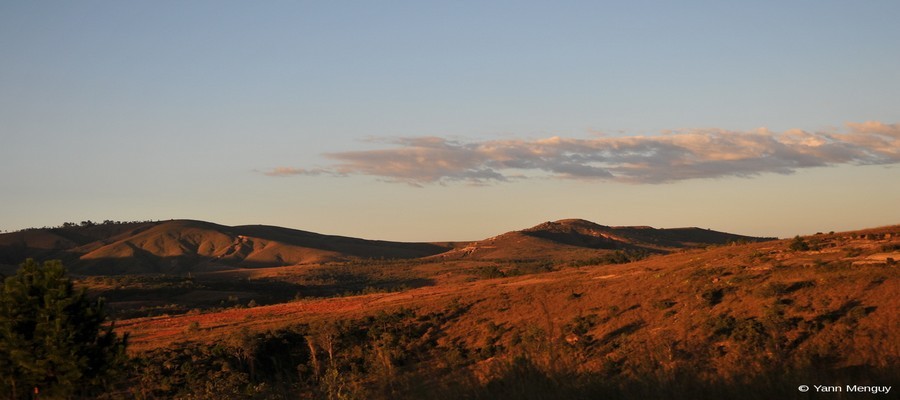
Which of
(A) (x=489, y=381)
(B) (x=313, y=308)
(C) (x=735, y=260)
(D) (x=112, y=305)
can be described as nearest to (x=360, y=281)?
(D) (x=112, y=305)

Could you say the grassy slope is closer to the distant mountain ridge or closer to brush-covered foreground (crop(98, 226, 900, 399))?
brush-covered foreground (crop(98, 226, 900, 399))

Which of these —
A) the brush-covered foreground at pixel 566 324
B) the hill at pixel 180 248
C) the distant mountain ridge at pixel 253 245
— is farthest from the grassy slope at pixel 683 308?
the hill at pixel 180 248

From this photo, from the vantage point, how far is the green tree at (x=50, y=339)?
2128 cm

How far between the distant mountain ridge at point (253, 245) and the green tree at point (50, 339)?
4336 inches

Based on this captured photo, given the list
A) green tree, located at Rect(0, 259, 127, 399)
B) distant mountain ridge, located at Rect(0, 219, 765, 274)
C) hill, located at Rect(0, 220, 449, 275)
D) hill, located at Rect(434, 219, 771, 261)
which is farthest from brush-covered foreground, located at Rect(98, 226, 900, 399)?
hill, located at Rect(0, 220, 449, 275)

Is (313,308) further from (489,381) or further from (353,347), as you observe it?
(489,381)

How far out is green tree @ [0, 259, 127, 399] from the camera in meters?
21.3

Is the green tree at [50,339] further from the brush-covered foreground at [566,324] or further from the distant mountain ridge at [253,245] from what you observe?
the distant mountain ridge at [253,245]

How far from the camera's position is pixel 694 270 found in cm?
4562

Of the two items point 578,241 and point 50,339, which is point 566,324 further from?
point 578,241

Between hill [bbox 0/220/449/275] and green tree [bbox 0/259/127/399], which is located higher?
hill [bbox 0/220/449/275]

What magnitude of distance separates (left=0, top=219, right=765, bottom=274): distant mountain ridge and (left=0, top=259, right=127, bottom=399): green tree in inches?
4336

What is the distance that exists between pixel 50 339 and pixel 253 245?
157711mm

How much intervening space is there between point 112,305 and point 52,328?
4997 centimetres
